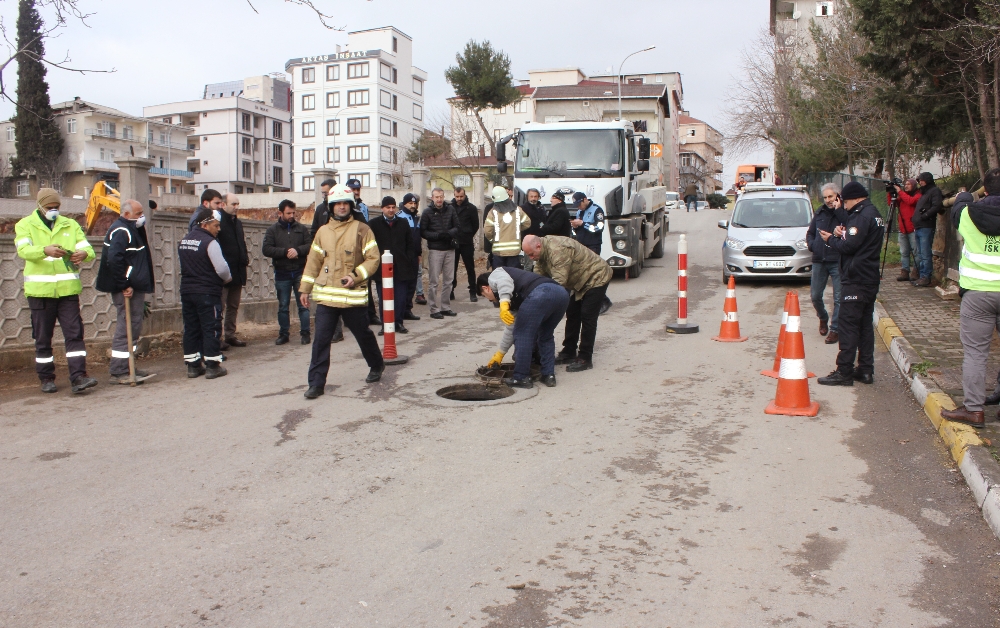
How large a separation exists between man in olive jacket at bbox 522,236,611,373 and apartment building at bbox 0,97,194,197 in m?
63.7

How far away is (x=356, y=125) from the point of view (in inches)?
2985

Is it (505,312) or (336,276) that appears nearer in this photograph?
(505,312)

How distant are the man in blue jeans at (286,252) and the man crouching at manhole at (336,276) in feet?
9.08

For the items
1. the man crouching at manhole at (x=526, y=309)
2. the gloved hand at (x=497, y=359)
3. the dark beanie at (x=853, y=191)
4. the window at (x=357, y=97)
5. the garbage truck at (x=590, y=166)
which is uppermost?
the window at (x=357, y=97)

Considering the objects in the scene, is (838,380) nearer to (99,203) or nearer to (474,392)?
(474,392)

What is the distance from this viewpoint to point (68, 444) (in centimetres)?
638

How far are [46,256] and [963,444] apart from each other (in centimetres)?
812

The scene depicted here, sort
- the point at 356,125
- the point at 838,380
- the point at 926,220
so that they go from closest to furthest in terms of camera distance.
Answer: the point at 838,380
the point at 926,220
the point at 356,125

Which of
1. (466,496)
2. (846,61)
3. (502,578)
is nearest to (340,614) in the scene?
(502,578)

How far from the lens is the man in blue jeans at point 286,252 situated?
1065cm

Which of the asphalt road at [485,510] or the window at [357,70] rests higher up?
the window at [357,70]

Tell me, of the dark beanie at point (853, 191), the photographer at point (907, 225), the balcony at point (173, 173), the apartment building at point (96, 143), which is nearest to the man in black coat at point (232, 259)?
the dark beanie at point (853, 191)

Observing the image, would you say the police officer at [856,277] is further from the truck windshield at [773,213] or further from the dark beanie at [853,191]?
the truck windshield at [773,213]

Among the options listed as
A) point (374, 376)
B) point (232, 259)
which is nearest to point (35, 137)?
point (232, 259)
